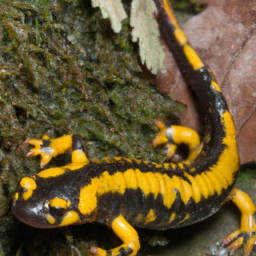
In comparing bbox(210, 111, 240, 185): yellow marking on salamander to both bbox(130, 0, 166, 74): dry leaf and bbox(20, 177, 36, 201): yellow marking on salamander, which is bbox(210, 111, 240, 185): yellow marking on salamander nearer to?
bbox(130, 0, 166, 74): dry leaf

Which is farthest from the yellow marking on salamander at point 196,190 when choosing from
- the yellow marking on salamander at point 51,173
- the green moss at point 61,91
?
the yellow marking on salamander at point 51,173

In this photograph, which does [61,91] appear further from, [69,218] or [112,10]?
[69,218]

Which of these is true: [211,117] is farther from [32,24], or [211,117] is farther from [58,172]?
[32,24]

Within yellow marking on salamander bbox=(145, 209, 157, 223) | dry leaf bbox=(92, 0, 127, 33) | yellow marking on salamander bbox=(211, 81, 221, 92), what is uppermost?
dry leaf bbox=(92, 0, 127, 33)

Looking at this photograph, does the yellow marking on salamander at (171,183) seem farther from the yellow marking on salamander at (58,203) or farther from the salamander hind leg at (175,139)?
the salamander hind leg at (175,139)

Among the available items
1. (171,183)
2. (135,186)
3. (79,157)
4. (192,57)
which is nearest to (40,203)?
(79,157)

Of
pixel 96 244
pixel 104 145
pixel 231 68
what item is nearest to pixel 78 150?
pixel 104 145

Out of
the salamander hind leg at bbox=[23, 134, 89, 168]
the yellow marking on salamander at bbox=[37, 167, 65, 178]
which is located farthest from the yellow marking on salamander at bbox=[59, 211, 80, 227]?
the salamander hind leg at bbox=[23, 134, 89, 168]
